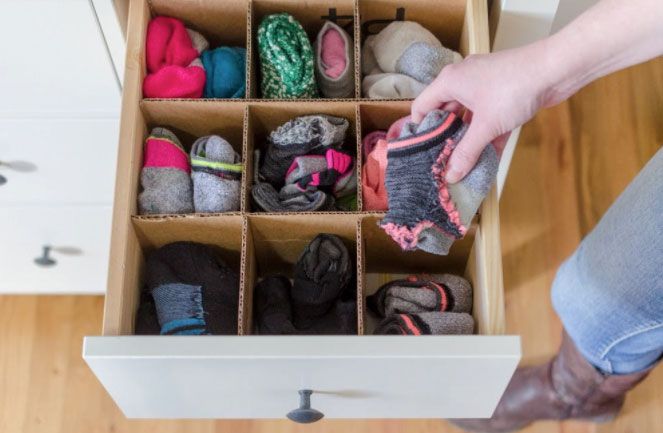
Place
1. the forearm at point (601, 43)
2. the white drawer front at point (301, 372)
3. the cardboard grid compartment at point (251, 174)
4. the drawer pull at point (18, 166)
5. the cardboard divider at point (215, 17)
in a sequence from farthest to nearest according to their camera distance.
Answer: the drawer pull at point (18, 166) → the cardboard divider at point (215, 17) → the cardboard grid compartment at point (251, 174) → the white drawer front at point (301, 372) → the forearm at point (601, 43)

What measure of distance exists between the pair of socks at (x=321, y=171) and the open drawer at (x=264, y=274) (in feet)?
0.12

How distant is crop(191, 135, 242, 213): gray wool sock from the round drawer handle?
39 centimetres

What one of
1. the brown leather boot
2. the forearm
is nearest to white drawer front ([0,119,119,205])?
the forearm

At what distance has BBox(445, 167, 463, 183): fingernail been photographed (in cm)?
88

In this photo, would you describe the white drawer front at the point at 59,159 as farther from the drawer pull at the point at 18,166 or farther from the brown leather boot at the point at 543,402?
the brown leather boot at the point at 543,402

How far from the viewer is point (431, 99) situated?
0.89 meters

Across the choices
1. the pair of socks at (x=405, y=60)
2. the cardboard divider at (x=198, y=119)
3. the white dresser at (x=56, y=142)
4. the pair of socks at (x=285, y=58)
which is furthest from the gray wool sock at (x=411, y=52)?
the white dresser at (x=56, y=142)

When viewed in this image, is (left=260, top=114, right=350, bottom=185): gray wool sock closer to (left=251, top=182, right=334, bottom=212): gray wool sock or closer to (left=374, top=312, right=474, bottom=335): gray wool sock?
(left=251, top=182, right=334, bottom=212): gray wool sock

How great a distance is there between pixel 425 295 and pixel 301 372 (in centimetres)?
22

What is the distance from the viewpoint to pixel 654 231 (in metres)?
0.79

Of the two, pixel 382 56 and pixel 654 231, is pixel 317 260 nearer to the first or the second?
pixel 382 56

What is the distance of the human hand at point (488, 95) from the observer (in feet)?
2.59

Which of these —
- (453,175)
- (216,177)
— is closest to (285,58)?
(216,177)

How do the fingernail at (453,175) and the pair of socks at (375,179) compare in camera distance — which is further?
the pair of socks at (375,179)
